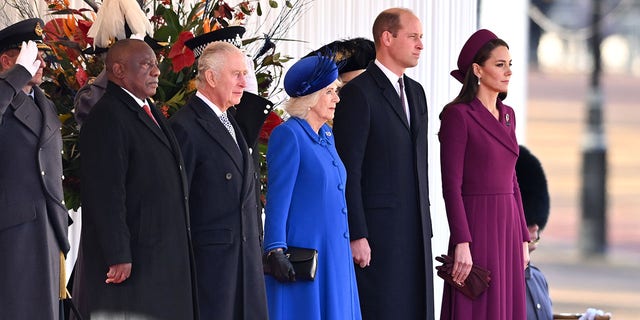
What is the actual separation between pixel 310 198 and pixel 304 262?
242 mm

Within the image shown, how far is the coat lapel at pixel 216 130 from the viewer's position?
4.90 metres

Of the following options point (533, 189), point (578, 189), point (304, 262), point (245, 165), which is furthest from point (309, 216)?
point (578, 189)

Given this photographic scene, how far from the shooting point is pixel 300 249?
517 cm

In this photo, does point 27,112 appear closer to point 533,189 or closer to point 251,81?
point 251,81

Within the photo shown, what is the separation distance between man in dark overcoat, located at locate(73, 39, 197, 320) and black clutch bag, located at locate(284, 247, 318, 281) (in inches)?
17.4

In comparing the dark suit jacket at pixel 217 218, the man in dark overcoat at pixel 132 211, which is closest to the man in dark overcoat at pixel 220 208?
the dark suit jacket at pixel 217 218

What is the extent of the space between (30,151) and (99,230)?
44 cm

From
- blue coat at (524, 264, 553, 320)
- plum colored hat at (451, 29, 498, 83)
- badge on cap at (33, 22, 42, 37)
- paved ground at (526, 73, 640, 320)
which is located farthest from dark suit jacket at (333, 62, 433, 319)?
paved ground at (526, 73, 640, 320)

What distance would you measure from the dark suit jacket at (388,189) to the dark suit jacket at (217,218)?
0.69 m

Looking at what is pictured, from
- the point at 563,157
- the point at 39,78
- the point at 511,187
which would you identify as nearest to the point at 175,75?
the point at 39,78

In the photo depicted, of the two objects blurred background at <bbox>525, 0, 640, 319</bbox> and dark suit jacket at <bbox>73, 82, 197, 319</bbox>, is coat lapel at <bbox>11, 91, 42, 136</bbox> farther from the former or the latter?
blurred background at <bbox>525, 0, 640, 319</bbox>

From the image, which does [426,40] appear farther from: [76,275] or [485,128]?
[76,275]

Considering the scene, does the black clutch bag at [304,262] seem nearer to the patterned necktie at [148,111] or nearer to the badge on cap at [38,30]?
the patterned necktie at [148,111]

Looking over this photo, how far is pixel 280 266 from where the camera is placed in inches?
198
